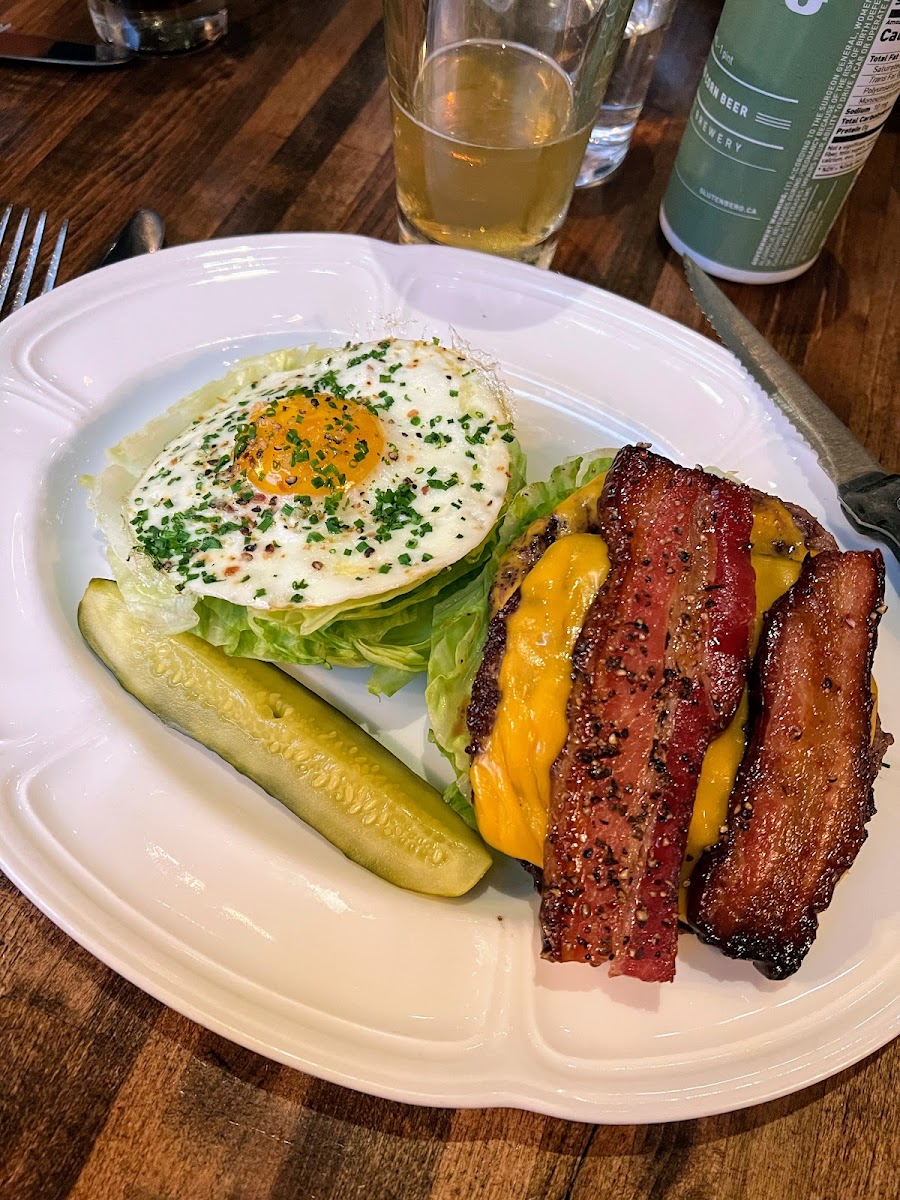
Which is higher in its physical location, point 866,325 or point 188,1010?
point 866,325

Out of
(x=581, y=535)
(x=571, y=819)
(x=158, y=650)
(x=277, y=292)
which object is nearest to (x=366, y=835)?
(x=571, y=819)

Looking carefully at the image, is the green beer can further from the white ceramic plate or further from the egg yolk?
the egg yolk

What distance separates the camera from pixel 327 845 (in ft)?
6.39

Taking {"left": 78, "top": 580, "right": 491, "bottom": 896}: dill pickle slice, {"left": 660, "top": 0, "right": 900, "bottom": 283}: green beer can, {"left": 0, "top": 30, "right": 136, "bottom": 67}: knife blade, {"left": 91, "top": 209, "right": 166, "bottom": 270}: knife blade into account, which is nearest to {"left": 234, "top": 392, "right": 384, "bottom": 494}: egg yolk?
{"left": 78, "top": 580, "right": 491, "bottom": 896}: dill pickle slice

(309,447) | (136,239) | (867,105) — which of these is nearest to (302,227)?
(136,239)

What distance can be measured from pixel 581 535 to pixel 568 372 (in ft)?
2.80

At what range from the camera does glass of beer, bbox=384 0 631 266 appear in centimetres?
241

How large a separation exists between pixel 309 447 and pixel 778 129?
66.7 inches

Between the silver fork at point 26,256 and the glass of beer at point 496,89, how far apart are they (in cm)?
125

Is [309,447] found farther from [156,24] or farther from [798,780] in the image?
[156,24]

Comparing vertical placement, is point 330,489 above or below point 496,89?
below

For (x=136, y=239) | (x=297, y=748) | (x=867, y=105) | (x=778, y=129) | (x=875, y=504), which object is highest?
(x=867, y=105)

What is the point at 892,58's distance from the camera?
223 centimetres

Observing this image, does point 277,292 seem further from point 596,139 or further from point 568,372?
point 596,139
